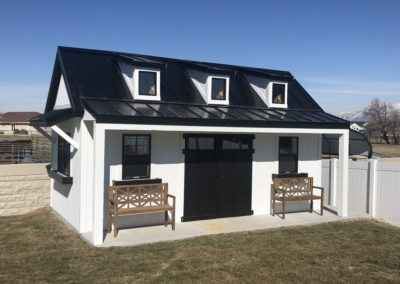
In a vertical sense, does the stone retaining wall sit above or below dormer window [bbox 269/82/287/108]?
below

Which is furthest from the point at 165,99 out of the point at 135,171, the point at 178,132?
the point at 135,171

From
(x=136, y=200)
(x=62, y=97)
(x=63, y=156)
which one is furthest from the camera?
(x=63, y=156)

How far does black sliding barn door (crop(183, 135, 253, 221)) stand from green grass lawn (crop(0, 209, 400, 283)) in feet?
5.49

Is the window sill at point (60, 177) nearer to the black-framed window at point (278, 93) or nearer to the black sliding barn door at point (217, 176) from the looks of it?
the black sliding barn door at point (217, 176)

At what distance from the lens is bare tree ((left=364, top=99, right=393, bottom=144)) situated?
6297cm

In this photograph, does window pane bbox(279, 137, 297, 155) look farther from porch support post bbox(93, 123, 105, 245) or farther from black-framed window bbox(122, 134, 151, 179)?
porch support post bbox(93, 123, 105, 245)

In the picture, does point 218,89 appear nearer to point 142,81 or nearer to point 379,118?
point 142,81

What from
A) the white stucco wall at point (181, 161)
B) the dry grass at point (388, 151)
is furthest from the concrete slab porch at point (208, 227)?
the dry grass at point (388, 151)

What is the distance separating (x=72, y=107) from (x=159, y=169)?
2.57 m

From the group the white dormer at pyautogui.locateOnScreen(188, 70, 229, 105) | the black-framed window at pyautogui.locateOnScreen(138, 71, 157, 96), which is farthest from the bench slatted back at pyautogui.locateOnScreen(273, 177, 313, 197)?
the black-framed window at pyautogui.locateOnScreen(138, 71, 157, 96)

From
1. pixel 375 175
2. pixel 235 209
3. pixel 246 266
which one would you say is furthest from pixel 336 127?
pixel 246 266

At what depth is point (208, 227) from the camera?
9570 millimetres

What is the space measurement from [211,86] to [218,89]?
10.9 inches

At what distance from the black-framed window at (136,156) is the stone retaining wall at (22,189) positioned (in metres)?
3.84
